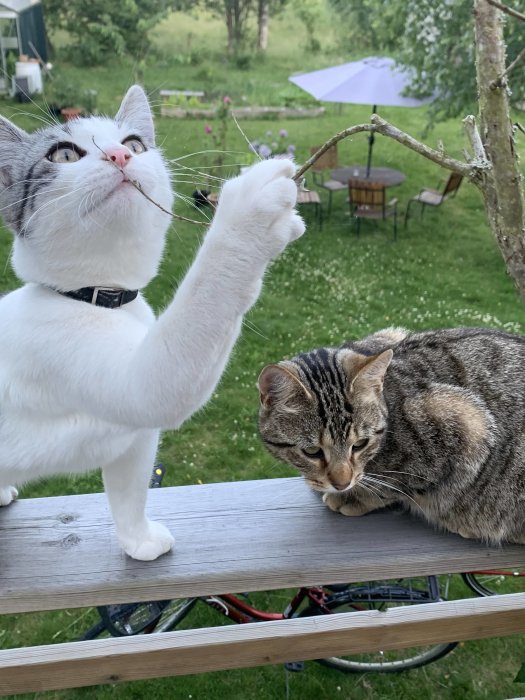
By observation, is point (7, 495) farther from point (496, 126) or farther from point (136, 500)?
point (496, 126)

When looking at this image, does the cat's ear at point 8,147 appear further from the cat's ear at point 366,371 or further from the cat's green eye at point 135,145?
the cat's ear at point 366,371

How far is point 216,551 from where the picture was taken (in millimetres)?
1517

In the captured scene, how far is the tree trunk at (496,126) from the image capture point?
1.29 metres

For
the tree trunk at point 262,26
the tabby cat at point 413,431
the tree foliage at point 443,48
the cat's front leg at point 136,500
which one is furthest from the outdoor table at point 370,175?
the tree trunk at point 262,26

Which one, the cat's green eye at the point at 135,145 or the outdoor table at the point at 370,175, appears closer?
the cat's green eye at the point at 135,145

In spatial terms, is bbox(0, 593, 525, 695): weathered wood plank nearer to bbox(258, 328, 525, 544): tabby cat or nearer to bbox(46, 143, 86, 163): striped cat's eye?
bbox(258, 328, 525, 544): tabby cat

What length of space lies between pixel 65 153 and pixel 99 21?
7.60 metres

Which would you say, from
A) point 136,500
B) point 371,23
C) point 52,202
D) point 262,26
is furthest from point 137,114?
point 262,26

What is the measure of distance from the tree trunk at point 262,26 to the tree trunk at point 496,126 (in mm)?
12322

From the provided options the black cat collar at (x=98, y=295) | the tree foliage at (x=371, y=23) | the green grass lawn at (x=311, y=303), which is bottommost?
the green grass lawn at (x=311, y=303)

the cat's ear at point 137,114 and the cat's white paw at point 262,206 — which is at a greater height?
the cat's ear at point 137,114

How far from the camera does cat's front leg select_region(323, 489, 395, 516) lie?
1.59 meters

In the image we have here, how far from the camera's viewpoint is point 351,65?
711cm

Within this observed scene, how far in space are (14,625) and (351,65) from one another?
675 centimetres
